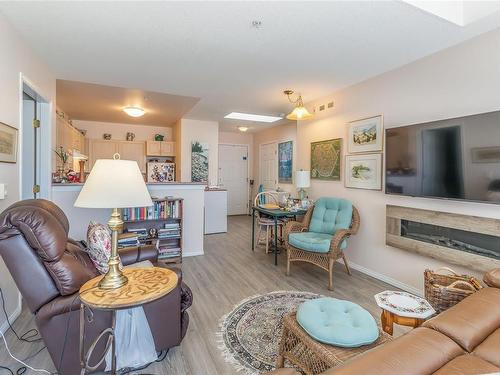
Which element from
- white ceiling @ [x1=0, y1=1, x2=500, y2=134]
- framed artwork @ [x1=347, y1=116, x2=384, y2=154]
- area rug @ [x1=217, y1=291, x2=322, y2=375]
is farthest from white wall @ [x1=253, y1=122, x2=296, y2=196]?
area rug @ [x1=217, y1=291, x2=322, y2=375]

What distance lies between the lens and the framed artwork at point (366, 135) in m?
3.23

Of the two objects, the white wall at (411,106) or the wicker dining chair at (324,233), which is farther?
the wicker dining chair at (324,233)

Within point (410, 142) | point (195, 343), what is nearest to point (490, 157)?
point (410, 142)

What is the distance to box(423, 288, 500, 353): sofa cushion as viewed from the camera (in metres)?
1.09

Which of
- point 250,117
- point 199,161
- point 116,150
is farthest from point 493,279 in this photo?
point 116,150

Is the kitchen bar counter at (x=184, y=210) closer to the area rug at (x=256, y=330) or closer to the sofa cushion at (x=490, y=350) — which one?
the area rug at (x=256, y=330)

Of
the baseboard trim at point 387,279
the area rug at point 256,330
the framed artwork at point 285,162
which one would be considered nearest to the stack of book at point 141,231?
the area rug at point 256,330

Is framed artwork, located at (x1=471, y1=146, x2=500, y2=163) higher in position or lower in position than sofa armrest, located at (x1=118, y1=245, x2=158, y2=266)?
higher

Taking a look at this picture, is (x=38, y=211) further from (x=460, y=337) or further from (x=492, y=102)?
(x=492, y=102)

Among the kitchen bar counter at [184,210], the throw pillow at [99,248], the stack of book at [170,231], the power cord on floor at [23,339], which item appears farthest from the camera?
the stack of book at [170,231]

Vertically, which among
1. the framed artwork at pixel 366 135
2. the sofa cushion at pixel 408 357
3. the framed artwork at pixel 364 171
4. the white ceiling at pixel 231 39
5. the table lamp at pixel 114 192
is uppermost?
the white ceiling at pixel 231 39

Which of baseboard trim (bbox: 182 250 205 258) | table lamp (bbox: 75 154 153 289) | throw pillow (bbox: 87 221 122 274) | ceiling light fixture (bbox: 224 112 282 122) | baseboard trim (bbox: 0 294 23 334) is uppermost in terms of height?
ceiling light fixture (bbox: 224 112 282 122)

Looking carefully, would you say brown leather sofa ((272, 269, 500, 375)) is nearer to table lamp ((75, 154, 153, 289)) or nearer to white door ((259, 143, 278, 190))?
table lamp ((75, 154, 153, 289))

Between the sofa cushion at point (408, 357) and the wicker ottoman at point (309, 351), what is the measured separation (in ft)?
1.18
